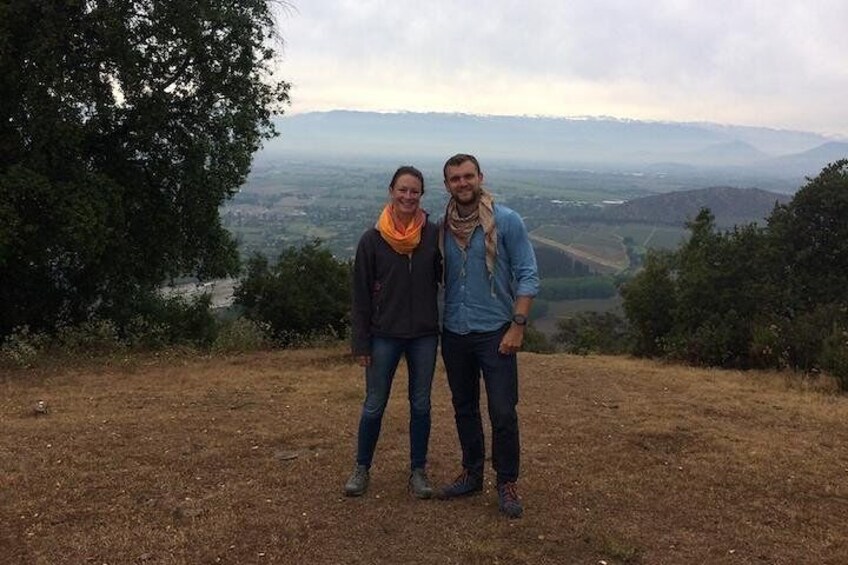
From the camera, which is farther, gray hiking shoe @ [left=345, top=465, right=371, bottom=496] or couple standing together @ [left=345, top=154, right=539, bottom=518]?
gray hiking shoe @ [left=345, top=465, right=371, bottom=496]

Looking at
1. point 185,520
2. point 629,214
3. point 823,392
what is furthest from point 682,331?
point 629,214

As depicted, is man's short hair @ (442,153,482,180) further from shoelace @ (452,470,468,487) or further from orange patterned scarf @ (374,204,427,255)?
shoelace @ (452,470,468,487)

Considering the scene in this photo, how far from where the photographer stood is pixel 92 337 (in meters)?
9.27

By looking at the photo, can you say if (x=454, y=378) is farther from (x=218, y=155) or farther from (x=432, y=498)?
(x=218, y=155)

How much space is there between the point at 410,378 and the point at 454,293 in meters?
0.60

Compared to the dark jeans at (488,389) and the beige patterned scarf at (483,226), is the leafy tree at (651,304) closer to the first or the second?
the dark jeans at (488,389)

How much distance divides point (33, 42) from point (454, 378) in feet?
27.4

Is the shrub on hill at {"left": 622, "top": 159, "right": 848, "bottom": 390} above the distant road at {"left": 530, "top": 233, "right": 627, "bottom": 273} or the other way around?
above

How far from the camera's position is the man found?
3.57 metres

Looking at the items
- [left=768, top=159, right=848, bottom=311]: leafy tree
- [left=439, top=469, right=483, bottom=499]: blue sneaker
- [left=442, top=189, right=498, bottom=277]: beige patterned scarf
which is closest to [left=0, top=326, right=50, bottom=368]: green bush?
[left=439, top=469, right=483, bottom=499]: blue sneaker

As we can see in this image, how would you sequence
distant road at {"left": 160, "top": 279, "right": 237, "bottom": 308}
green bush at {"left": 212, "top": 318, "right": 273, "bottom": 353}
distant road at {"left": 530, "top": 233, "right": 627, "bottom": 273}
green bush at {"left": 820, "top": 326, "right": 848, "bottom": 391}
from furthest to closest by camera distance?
distant road at {"left": 530, "top": 233, "right": 627, "bottom": 273} → distant road at {"left": 160, "top": 279, "right": 237, "bottom": 308} → green bush at {"left": 212, "top": 318, "right": 273, "bottom": 353} → green bush at {"left": 820, "top": 326, "right": 848, "bottom": 391}

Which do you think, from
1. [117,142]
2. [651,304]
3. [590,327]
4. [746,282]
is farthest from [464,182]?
[590,327]

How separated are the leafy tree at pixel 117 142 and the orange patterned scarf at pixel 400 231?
6854 mm

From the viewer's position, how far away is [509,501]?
3.90 m
